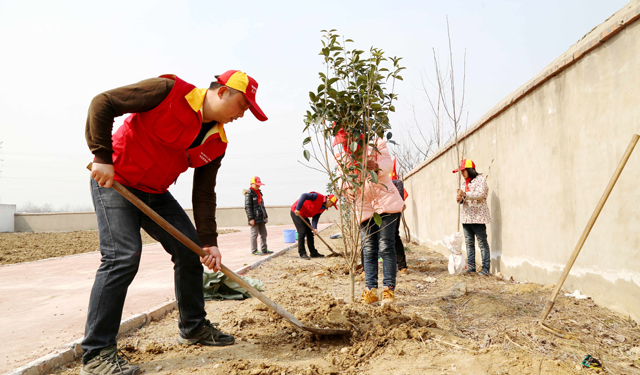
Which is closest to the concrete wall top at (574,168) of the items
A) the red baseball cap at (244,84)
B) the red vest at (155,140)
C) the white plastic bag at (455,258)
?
the white plastic bag at (455,258)

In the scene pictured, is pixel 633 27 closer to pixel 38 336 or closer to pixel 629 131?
pixel 629 131

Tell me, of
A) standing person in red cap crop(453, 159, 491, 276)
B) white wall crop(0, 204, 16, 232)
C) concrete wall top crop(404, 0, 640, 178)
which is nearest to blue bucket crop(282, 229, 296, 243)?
standing person in red cap crop(453, 159, 491, 276)

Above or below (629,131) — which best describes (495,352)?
below

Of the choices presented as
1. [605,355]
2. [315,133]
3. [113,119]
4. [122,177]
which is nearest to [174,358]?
[122,177]

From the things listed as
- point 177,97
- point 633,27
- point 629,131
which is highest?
point 633,27

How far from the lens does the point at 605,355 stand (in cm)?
236

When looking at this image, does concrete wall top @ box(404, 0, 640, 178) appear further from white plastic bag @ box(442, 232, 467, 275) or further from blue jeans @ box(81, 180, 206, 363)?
blue jeans @ box(81, 180, 206, 363)

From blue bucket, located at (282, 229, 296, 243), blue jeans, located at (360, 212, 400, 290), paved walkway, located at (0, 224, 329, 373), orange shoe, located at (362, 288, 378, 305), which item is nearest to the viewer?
paved walkway, located at (0, 224, 329, 373)

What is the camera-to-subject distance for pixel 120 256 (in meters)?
2.31

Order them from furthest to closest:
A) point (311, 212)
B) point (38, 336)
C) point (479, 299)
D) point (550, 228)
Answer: point (311, 212) < point (550, 228) < point (479, 299) < point (38, 336)

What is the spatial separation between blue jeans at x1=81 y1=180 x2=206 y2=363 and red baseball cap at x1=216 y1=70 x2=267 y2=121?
832 millimetres

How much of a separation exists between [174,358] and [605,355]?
101 inches

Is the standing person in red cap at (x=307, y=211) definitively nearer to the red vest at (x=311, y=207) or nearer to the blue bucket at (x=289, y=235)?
the red vest at (x=311, y=207)

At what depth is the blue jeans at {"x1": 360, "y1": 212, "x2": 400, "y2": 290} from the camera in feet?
12.5
